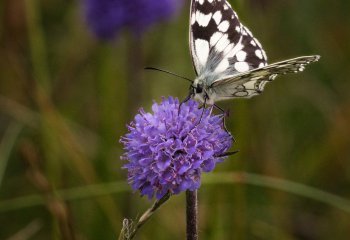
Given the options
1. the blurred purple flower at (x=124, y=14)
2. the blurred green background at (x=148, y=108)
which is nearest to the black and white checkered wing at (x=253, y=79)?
the blurred green background at (x=148, y=108)

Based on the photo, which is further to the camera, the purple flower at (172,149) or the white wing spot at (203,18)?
the white wing spot at (203,18)

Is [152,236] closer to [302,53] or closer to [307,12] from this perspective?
[302,53]

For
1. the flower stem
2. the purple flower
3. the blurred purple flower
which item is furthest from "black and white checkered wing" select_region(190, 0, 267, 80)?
the blurred purple flower

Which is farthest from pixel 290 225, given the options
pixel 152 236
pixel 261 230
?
pixel 152 236

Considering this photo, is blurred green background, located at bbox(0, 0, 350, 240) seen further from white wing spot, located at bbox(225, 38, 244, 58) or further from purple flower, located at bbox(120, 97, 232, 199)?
purple flower, located at bbox(120, 97, 232, 199)

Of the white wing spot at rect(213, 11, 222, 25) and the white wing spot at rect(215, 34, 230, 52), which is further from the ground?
the white wing spot at rect(213, 11, 222, 25)

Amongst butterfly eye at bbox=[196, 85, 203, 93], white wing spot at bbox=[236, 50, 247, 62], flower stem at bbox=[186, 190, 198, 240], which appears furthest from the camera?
white wing spot at bbox=[236, 50, 247, 62]

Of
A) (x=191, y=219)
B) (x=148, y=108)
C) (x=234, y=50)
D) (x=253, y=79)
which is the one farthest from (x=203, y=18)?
(x=148, y=108)

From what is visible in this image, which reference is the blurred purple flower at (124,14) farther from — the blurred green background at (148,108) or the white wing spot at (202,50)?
the white wing spot at (202,50)
